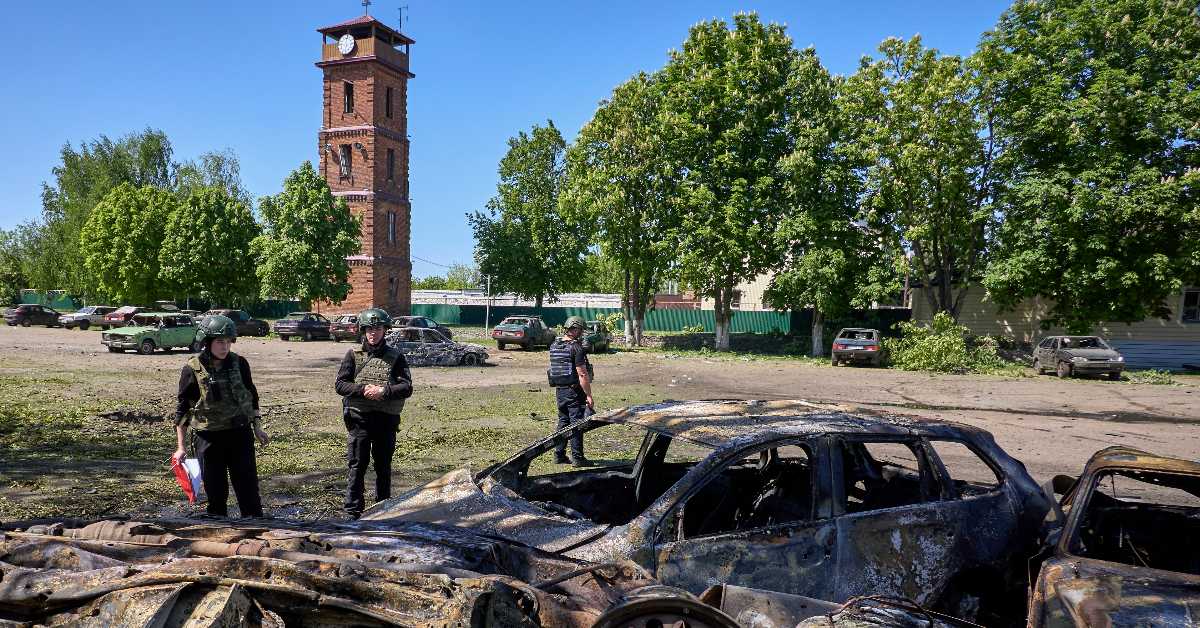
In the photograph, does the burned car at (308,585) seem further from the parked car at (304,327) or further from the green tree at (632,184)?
the parked car at (304,327)

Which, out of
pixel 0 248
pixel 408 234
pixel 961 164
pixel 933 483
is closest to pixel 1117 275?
pixel 961 164

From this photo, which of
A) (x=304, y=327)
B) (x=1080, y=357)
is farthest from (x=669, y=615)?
(x=304, y=327)

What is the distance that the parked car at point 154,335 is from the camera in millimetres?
24984

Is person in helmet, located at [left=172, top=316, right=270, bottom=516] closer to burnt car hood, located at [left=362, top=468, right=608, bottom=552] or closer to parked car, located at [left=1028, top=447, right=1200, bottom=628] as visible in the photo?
burnt car hood, located at [left=362, top=468, right=608, bottom=552]

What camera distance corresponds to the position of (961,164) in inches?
1069

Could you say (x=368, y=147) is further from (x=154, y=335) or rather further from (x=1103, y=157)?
(x=1103, y=157)

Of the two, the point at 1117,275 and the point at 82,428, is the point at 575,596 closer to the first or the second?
the point at 82,428

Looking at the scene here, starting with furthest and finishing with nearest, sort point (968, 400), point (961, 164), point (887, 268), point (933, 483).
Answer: point (887, 268) < point (961, 164) < point (968, 400) < point (933, 483)

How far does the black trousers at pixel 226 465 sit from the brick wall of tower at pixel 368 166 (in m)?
41.9

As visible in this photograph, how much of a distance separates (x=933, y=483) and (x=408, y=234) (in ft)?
158

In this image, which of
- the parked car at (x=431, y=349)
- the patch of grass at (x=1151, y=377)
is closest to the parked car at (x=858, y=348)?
the patch of grass at (x=1151, y=377)

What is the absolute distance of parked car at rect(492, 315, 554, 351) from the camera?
32.1 m

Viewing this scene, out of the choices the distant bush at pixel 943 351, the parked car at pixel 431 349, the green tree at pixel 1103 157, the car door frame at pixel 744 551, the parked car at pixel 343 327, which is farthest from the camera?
the parked car at pixel 343 327

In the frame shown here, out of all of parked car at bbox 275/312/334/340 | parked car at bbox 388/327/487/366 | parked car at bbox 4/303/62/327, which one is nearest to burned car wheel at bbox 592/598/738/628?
parked car at bbox 388/327/487/366
